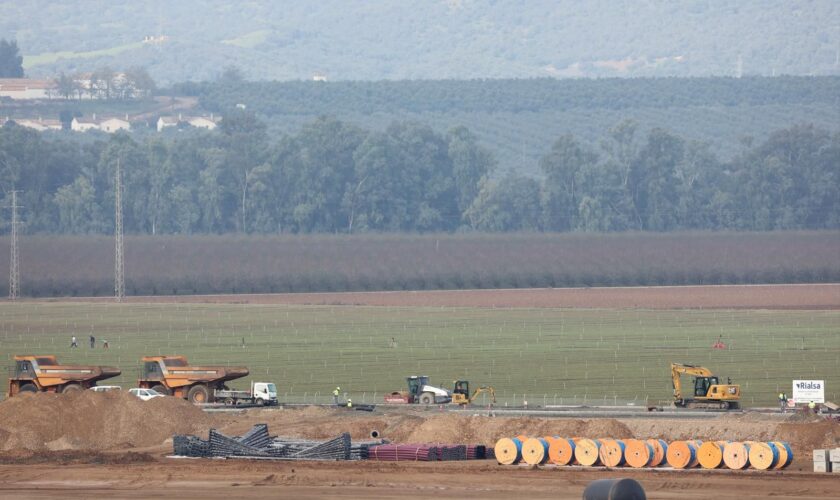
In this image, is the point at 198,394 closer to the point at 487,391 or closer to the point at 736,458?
the point at 487,391

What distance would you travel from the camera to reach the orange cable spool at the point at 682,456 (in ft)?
171

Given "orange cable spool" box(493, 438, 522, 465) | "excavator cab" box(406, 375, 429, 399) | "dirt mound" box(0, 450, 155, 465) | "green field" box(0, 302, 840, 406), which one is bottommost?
"green field" box(0, 302, 840, 406)

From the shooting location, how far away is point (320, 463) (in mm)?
54750

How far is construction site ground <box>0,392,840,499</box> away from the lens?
48688 mm

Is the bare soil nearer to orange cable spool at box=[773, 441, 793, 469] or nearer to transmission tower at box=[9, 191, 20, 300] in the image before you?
transmission tower at box=[9, 191, 20, 300]

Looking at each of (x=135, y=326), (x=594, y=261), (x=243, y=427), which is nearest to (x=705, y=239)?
(x=594, y=261)

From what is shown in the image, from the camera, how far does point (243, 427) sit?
64.5m

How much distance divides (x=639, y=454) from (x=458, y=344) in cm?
5648

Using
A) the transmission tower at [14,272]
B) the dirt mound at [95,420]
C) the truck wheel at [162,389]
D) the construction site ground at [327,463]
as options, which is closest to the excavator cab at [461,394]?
the construction site ground at [327,463]

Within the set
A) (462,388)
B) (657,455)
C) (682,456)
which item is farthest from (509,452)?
(462,388)

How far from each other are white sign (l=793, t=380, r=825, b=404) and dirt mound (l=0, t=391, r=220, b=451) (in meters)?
24.0

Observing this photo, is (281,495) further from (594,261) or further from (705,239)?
(705,239)

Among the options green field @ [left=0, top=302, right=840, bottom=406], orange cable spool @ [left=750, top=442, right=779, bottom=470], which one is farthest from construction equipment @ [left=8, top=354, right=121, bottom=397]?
orange cable spool @ [left=750, top=442, right=779, bottom=470]

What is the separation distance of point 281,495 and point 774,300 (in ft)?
345
